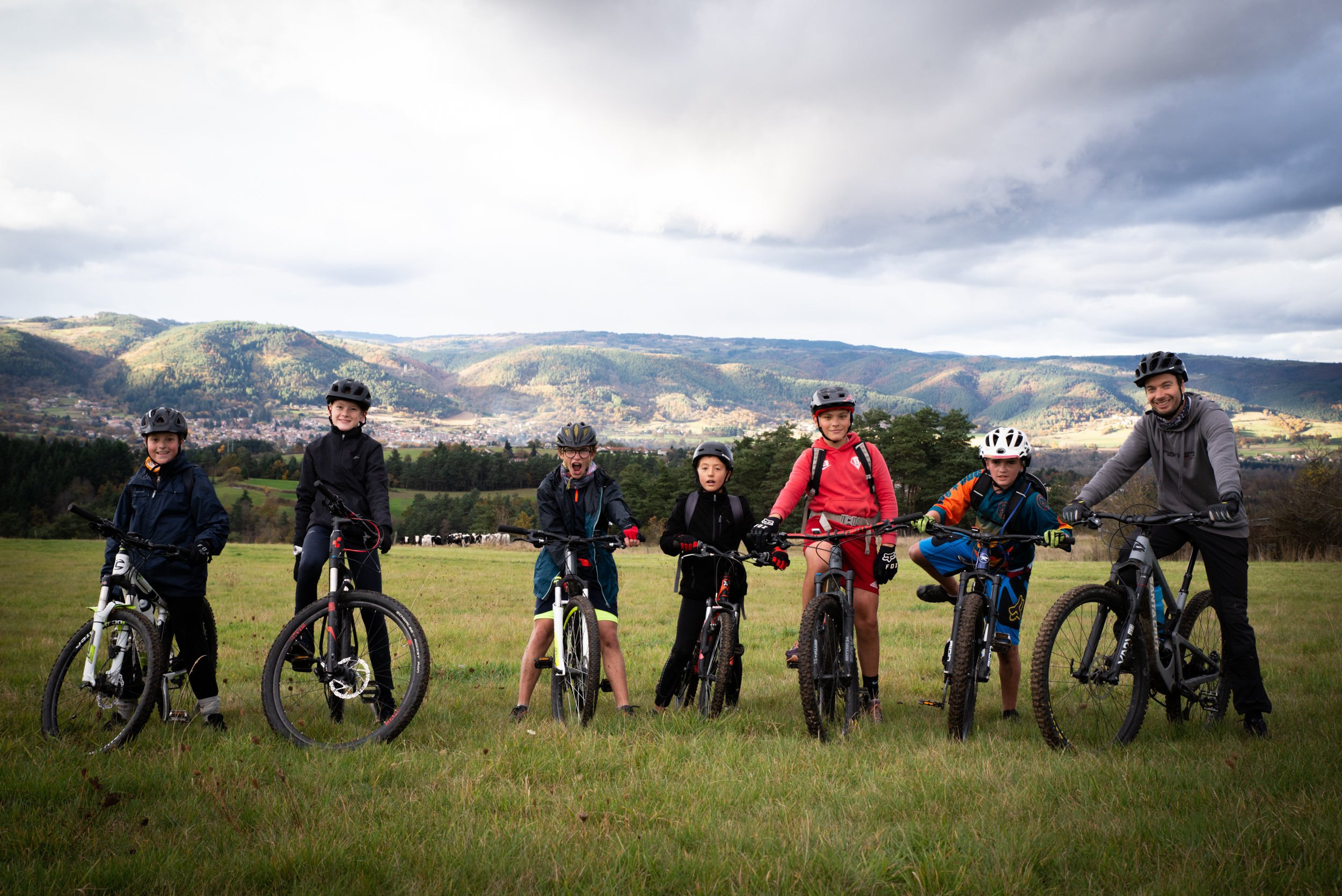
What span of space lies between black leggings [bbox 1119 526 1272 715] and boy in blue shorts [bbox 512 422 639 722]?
3.86 m

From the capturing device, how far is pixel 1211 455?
5.29 meters

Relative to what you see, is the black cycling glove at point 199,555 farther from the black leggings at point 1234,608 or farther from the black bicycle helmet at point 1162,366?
the black bicycle helmet at point 1162,366

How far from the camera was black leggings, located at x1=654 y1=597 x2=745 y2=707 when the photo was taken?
6.05 metres

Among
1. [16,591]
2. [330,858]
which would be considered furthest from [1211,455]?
[16,591]

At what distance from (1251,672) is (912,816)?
3.42 metres

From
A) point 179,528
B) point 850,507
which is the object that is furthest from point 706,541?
point 179,528

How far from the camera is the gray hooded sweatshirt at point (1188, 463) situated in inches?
206

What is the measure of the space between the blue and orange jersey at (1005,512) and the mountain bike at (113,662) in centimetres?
579

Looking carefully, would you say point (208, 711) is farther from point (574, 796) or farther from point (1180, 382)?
point (1180, 382)

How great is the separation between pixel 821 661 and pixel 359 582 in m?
3.66

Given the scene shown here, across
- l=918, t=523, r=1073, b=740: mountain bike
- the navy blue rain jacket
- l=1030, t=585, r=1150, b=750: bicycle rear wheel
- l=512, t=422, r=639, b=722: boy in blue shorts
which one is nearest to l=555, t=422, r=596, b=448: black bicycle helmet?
l=512, t=422, r=639, b=722: boy in blue shorts

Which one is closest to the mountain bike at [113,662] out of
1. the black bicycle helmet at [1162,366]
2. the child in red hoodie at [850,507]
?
the child in red hoodie at [850,507]

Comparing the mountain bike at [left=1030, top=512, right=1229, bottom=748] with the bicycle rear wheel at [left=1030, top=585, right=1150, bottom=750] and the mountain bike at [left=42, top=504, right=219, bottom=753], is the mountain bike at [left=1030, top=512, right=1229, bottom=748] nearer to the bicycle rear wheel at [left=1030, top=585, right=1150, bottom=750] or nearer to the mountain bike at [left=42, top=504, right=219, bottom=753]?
the bicycle rear wheel at [left=1030, top=585, right=1150, bottom=750]

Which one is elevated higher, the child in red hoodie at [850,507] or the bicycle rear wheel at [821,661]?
the child in red hoodie at [850,507]
